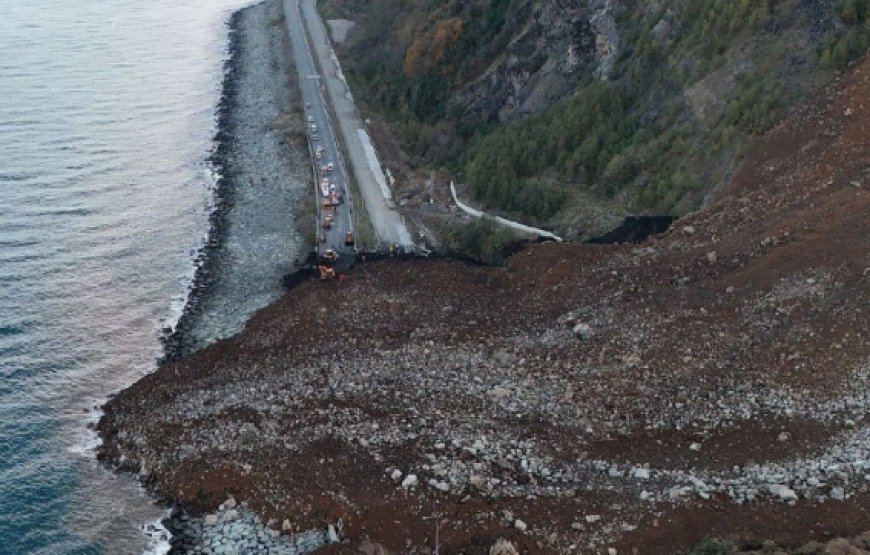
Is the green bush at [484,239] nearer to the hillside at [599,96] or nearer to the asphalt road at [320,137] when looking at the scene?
the hillside at [599,96]

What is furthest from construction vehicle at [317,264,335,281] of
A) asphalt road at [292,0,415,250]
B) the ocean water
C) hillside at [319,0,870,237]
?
hillside at [319,0,870,237]

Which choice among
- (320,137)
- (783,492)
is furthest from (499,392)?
(320,137)

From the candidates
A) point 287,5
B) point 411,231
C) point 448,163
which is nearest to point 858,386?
point 411,231

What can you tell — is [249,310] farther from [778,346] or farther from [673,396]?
[778,346]

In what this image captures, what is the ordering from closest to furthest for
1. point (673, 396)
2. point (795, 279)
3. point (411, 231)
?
point (673, 396) < point (795, 279) < point (411, 231)

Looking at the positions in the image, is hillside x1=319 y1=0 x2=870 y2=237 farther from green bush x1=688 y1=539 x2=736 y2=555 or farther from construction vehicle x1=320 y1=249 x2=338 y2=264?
green bush x1=688 y1=539 x2=736 y2=555

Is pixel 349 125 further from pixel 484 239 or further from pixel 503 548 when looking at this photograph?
pixel 503 548
